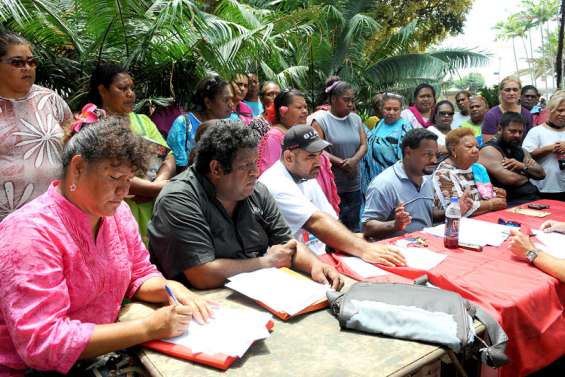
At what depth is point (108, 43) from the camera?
14.5ft

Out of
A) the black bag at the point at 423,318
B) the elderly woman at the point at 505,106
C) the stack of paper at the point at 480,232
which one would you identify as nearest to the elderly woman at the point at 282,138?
Result: the stack of paper at the point at 480,232

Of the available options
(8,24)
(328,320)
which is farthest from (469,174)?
(8,24)

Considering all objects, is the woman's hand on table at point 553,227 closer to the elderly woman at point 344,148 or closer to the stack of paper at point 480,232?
the stack of paper at point 480,232

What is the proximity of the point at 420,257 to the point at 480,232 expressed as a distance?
0.69 meters

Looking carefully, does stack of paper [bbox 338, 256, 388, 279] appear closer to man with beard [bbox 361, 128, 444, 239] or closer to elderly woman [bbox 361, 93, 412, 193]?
man with beard [bbox 361, 128, 444, 239]

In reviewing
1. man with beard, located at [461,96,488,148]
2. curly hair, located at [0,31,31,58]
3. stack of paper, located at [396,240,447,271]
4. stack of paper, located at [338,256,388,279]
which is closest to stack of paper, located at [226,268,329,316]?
stack of paper, located at [338,256,388,279]

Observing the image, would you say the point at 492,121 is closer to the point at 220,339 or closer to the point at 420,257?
the point at 420,257

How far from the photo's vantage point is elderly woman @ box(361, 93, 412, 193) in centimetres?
478

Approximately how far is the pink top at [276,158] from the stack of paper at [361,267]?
129 cm

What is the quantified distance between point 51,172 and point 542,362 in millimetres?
2632

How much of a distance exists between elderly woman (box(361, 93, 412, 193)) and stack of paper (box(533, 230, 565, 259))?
200cm

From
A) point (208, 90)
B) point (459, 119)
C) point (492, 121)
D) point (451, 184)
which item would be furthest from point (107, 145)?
point (459, 119)

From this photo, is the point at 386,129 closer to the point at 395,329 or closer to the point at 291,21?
the point at 291,21

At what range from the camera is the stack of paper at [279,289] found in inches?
69.2
